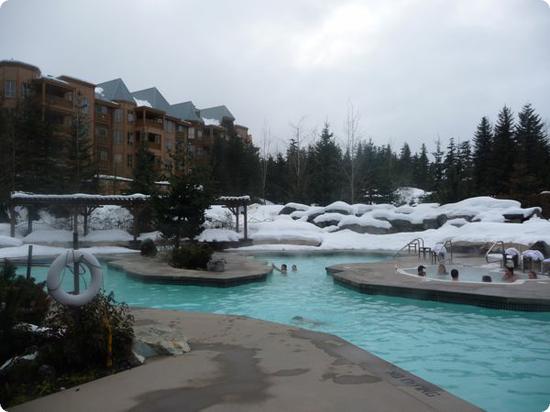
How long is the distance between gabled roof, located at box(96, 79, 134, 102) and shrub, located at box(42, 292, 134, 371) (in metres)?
42.8

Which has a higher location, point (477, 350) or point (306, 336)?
point (306, 336)

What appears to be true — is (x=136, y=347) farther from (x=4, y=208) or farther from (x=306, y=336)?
(x=4, y=208)

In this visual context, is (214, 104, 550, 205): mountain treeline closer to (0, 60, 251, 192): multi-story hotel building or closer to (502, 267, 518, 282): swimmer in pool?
(0, 60, 251, 192): multi-story hotel building

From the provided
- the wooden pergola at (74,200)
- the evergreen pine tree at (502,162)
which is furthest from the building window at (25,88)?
the evergreen pine tree at (502,162)

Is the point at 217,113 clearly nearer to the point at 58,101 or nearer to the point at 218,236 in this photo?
the point at 58,101

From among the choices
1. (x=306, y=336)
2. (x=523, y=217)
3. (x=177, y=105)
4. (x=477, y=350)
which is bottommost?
(x=477, y=350)

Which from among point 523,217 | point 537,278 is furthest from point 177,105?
point 537,278

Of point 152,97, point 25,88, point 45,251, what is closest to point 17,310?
point 45,251

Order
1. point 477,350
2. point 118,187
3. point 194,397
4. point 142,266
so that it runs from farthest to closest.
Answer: point 118,187
point 142,266
point 477,350
point 194,397

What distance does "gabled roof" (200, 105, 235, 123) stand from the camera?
59000mm

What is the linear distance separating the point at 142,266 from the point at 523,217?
20034 millimetres

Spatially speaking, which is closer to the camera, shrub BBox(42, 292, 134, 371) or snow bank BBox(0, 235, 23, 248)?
shrub BBox(42, 292, 134, 371)

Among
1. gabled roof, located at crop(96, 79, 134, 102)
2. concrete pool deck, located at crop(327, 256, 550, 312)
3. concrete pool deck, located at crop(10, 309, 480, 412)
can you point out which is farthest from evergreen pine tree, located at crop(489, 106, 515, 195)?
concrete pool deck, located at crop(10, 309, 480, 412)

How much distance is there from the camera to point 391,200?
41.8 m
